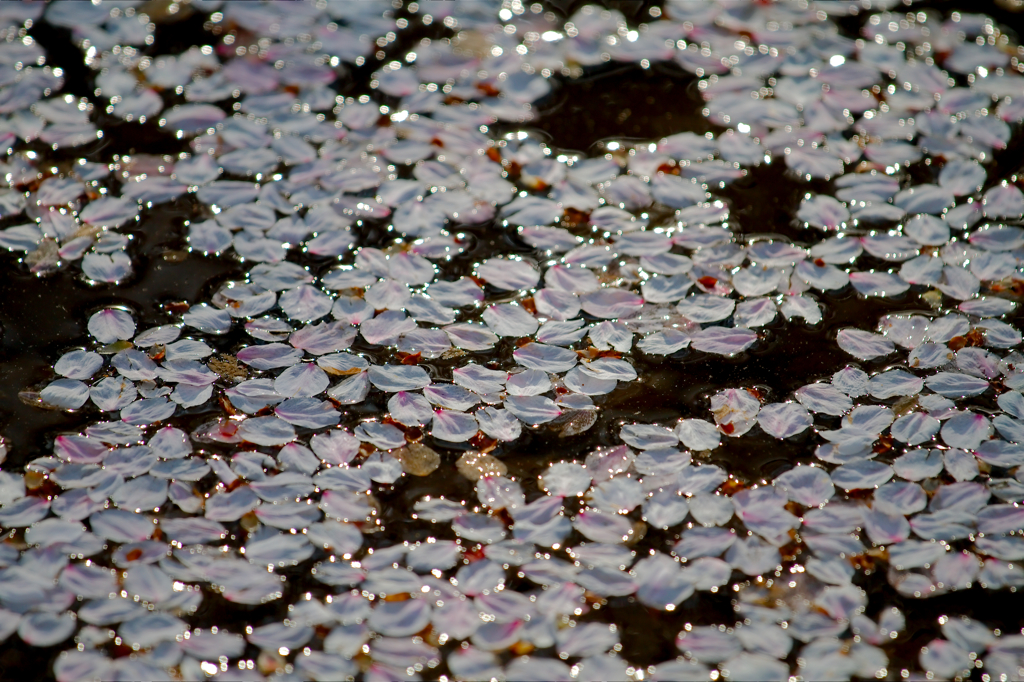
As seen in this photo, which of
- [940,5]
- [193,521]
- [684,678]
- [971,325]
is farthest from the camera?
[940,5]

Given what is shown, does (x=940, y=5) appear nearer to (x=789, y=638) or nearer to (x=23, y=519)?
(x=789, y=638)

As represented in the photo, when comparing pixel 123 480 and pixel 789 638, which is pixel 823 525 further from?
pixel 123 480

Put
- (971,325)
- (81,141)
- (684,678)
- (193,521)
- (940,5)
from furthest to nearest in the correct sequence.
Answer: (940,5) → (81,141) → (971,325) → (193,521) → (684,678)

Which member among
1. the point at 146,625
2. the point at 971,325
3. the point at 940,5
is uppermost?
the point at 940,5

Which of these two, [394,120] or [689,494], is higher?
[394,120]

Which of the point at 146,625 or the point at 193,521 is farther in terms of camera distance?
the point at 193,521

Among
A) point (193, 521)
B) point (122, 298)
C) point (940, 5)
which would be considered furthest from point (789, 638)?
point (940, 5)

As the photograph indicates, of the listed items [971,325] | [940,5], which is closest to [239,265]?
[971,325]
